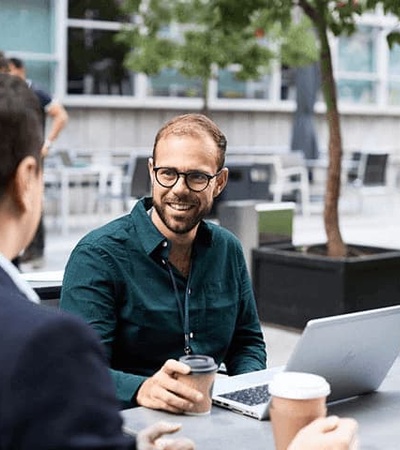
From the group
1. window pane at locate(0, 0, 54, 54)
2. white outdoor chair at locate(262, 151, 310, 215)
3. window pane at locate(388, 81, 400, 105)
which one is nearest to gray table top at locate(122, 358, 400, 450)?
white outdoor chair at locate(262, 151, 310, 215)

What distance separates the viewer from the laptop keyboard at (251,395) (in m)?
2.44

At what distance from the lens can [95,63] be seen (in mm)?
16578

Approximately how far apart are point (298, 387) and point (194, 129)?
132 cm

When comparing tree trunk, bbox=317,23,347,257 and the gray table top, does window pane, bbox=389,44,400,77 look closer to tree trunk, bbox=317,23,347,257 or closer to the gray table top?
tree trunk, bbox=317,23,347,257

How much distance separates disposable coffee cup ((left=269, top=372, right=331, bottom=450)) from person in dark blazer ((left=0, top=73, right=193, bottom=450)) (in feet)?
1.65

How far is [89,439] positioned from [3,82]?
1.82 feet

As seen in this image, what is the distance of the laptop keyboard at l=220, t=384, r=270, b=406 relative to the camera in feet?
8.01

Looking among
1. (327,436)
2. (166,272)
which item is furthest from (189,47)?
(327,436)

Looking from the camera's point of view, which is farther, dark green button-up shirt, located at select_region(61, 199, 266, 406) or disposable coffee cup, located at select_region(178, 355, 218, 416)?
dark green button-up shirt, located at select_region(61, 199, 266, 406)

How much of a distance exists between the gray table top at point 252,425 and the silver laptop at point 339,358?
0.04 metres

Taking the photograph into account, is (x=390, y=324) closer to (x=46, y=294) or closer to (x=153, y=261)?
(x=153, y=261)

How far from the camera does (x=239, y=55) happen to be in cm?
1421

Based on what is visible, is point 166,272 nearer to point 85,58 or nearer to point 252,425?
point 252,425

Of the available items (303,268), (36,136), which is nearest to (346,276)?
(303,268)
